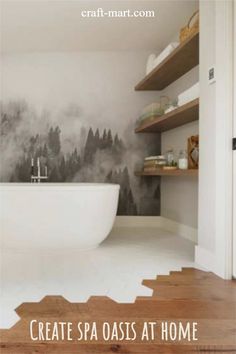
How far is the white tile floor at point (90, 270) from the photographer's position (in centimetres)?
154

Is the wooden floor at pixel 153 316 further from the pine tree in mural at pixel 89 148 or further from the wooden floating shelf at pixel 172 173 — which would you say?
the pine tree in mural at pixel 89 148

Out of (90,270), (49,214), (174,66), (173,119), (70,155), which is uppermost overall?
(174,66)

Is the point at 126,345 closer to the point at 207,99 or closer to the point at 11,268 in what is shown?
the point at 11,268

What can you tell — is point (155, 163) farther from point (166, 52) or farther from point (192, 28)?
point (192, 28)

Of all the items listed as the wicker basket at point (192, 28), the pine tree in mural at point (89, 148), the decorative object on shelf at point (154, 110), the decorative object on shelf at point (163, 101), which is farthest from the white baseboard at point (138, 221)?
the wicker basket at point (192, 28)

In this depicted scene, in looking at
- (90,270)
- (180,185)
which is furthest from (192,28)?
(90,270)

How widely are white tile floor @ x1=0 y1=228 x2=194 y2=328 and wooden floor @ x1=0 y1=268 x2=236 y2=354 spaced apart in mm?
77

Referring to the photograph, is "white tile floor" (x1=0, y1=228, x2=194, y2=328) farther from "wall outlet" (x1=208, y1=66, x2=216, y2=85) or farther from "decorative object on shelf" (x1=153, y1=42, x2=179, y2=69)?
"decorative object on shelf" (x1=153, y1=42, x2=179, y2=69)

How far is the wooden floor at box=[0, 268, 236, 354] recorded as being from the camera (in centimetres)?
108

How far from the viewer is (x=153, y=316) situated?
1299 millimetres

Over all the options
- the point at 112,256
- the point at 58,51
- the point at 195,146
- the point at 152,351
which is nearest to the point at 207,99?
the point at 195,146

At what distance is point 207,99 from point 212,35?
428 mm

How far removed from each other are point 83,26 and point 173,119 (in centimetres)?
137

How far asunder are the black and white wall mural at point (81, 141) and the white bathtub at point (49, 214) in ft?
4.59
